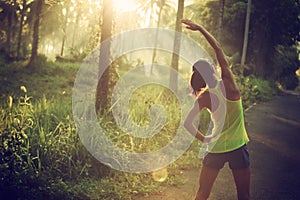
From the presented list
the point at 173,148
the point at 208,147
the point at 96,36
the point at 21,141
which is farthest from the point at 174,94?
the point at 208,147

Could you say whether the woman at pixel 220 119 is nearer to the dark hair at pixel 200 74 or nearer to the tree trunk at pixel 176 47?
the dark hair at pixel 200 74

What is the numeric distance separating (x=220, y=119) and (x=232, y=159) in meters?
0.40

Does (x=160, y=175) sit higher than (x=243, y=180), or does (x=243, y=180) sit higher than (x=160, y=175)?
(x=243, y=180)

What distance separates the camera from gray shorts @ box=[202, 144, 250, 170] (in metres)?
2.91

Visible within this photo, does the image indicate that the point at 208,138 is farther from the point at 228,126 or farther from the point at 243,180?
the point at 243,180

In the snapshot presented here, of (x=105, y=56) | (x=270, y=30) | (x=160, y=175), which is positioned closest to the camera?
(x=160, y=175)

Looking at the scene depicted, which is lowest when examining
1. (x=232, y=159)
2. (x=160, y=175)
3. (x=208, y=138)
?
(x=160, y=175)

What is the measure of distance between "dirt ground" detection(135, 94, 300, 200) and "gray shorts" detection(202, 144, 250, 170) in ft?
6.54

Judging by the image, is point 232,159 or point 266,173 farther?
point 266,173

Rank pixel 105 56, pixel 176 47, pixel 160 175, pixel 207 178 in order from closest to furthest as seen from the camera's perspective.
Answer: pixel 207 178, pixel 160 175, pixel 105 56, pixel 176 47

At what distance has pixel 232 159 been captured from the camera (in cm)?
292

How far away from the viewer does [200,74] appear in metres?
2.97

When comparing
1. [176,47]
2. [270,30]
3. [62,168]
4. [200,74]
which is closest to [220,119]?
[200,74]

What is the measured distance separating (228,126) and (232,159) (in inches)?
12.7
